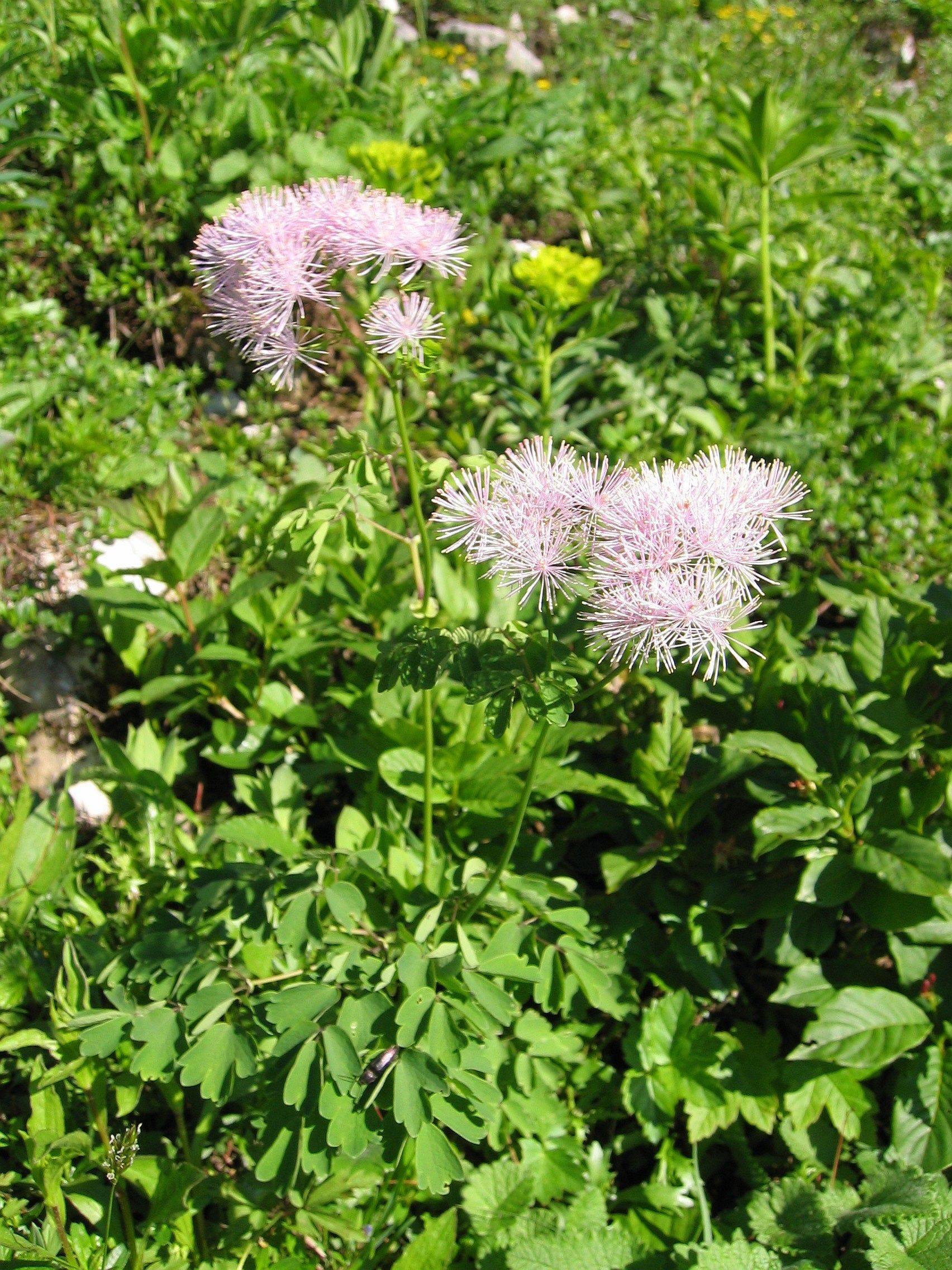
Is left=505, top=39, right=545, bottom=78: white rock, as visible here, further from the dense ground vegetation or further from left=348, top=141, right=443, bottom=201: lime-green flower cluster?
left=348, top=141, right=443, bottom=201: lime-green flower cluster

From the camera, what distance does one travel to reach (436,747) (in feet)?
7.36

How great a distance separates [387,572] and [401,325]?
1.09 metres

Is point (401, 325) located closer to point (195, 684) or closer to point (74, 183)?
point (195, 684)

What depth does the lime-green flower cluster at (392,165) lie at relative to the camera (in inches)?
128

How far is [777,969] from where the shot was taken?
7.72 ft

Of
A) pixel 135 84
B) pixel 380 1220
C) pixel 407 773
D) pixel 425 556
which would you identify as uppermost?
pixel 135 84

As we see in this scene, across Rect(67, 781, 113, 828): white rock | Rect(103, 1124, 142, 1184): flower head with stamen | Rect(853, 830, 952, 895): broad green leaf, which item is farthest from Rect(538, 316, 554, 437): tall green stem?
Rect(103, 1124, 142, 1184): flower head with stamen

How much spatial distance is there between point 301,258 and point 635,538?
2.41 ft

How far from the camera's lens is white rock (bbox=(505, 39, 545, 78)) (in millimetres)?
5897

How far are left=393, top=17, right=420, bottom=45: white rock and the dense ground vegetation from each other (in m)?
1.85

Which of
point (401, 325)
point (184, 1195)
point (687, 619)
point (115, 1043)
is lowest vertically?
point (184, 1195)

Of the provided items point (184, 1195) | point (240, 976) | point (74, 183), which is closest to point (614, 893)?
point (240, 976)

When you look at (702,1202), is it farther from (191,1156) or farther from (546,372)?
(546,372)

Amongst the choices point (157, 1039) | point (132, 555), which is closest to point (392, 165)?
point (132, 555)
